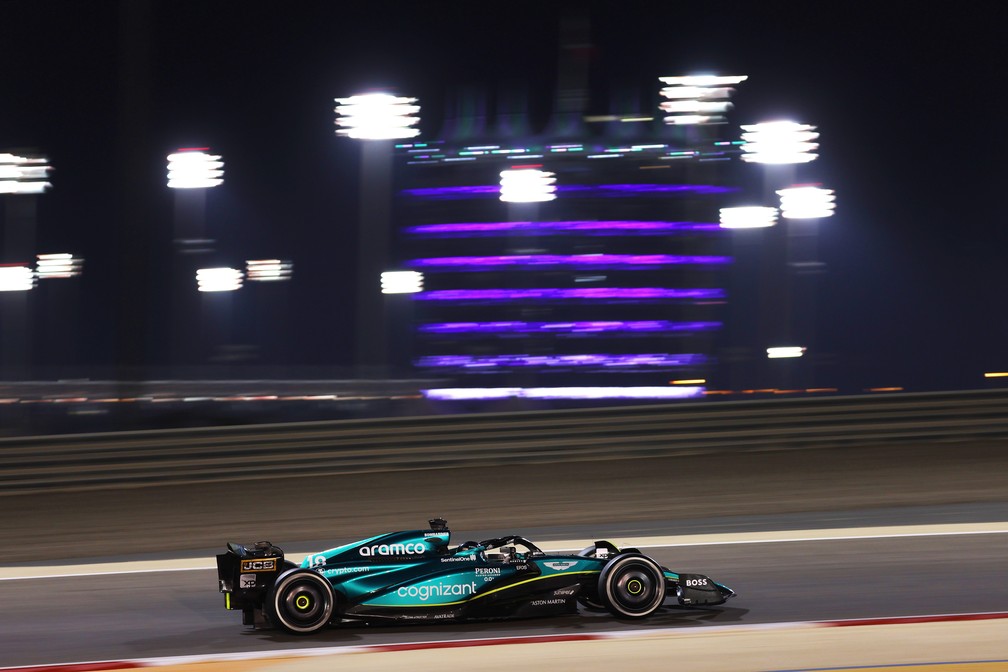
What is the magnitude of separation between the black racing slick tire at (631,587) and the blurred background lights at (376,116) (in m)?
35.6

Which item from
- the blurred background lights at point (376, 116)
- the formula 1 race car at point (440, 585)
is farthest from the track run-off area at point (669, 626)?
the blurred background lights at point (376, 116)

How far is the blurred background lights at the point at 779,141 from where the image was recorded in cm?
4928

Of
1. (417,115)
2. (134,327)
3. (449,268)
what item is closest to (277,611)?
(134,327)

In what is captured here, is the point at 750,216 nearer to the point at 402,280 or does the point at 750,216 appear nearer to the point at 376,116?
the point at 402,280

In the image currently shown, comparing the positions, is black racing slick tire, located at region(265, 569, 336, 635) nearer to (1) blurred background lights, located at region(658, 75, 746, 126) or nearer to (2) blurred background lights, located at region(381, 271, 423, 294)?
(1) blurred background lights, located at region(658, 75, 746, 126)

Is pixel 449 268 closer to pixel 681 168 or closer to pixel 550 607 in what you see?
pixel 681 168

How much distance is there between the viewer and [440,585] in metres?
6.57

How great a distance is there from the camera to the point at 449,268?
305ft

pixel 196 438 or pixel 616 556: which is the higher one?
pixel 196 438

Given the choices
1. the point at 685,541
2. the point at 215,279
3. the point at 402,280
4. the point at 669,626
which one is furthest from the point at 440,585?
the point at 215,279

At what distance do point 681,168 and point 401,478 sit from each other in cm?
8838

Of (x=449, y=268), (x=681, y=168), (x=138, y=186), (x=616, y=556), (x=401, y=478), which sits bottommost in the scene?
(x=616, y=556)

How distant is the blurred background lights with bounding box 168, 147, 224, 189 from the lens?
44625 millimetres

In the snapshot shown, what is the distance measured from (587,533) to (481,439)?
3.81 metres
